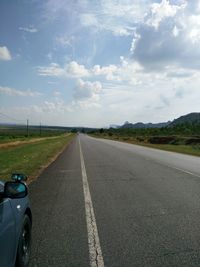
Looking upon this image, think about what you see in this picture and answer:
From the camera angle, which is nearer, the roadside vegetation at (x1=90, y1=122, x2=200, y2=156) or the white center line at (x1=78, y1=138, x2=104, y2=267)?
the white center line at (x1=78, y1=138, x2=104, y2=267)

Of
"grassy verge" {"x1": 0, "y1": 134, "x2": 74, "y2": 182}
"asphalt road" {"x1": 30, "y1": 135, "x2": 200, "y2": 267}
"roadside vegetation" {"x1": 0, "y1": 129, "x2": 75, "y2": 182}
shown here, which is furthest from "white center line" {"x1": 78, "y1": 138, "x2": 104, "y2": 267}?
"grassy verge" {"x1": 0, "y1": 134, "x2": 74, "y2": 182}

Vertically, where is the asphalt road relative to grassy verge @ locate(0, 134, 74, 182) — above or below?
above

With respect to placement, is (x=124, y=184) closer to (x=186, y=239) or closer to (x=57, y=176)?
(x=57, y=176)

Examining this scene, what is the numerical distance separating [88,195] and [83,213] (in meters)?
2.25

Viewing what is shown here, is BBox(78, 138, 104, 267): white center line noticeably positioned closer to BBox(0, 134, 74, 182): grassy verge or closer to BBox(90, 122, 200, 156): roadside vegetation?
BBox(0, 134, 74, 182): grassy verge

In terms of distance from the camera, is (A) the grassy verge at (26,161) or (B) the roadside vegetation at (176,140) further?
(B) the roadside vegetation at (176,140)

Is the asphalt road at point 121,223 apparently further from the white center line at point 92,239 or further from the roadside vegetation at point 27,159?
the roadside vegetation at point 27,159

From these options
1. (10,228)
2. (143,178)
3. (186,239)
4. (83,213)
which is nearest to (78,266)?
(10,228)

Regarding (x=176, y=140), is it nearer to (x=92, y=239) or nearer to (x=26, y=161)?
(x=26, y=161)

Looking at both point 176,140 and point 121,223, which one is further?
point 176,140

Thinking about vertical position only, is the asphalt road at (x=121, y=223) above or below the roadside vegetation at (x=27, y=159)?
above

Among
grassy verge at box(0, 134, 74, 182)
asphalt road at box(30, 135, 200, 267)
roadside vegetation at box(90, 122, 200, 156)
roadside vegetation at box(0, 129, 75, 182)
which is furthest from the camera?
roadside vegetation at box(90, 122, 200, 156)

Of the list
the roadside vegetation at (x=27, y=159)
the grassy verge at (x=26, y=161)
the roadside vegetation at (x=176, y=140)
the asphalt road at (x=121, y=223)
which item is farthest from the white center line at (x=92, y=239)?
the roadside vegetation at (x=176, y=140)

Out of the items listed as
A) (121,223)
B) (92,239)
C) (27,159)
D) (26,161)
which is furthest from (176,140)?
(92,239)
